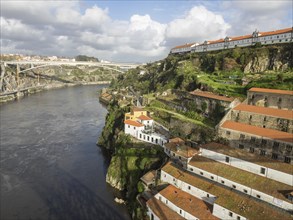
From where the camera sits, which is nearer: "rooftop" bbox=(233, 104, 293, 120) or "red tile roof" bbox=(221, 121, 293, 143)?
"red tile roof" bbox=(221, 121, 293, 143)

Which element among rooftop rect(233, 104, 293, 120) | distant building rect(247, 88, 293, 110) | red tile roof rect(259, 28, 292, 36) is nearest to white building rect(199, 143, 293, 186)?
rooftop rect(233, 104, 293, 120)

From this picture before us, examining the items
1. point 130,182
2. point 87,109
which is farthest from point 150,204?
point 87,109

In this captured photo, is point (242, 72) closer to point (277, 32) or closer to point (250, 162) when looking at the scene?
point (277, 32)

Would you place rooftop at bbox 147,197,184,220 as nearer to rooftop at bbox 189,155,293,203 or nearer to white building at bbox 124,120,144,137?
rooftop at bbox 189,155,293,203

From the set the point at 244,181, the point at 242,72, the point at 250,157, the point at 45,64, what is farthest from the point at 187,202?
the point at 45,64

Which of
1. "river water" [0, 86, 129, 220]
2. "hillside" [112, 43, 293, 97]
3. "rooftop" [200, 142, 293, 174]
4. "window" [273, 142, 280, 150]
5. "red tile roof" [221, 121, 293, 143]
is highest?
"hillside" [112, 43, 293, 97]

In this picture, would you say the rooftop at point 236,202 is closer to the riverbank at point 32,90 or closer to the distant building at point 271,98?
the distant building at point 271,98
